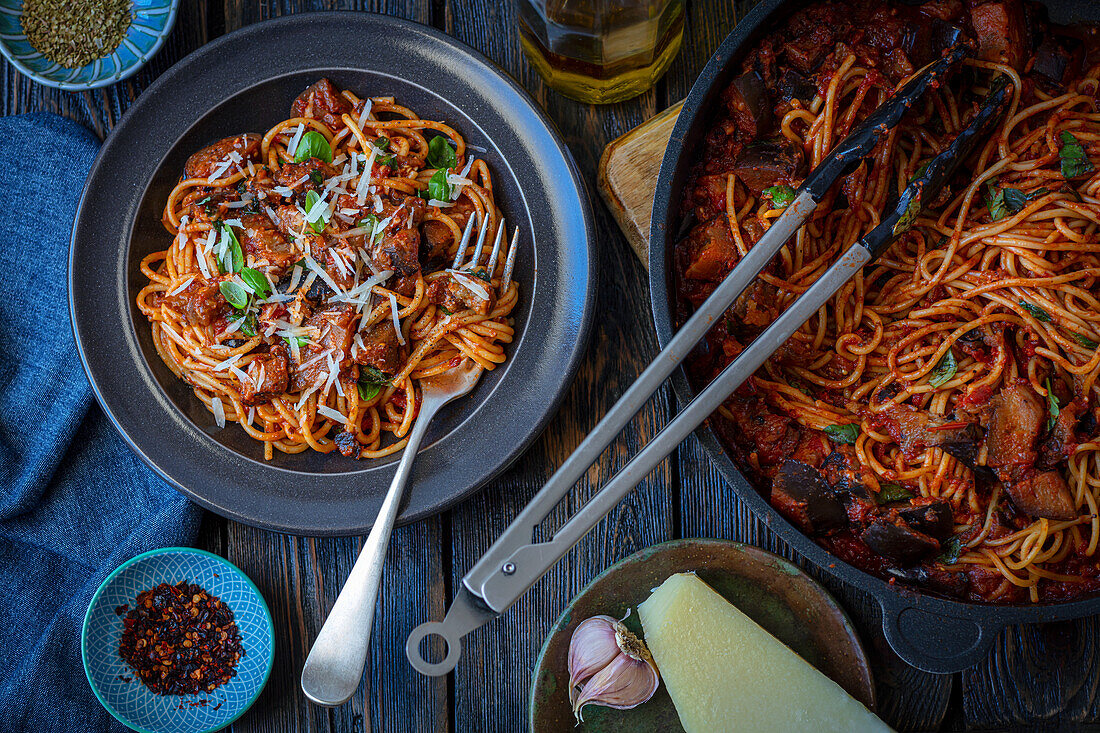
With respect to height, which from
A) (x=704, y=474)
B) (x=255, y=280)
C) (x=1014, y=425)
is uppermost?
(x=1014, y=425)

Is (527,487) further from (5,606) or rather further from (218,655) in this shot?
(5,606)

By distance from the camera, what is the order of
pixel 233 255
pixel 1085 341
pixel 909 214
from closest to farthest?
1. pixel 909 214
2. pixel 1085 341
3. pixel 233 255

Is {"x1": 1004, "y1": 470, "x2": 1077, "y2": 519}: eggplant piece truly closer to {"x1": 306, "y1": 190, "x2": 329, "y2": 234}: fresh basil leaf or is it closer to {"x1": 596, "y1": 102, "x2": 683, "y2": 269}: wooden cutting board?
{"x1": 596, "y1": 102, "x2": 683, "y2": 269}: wooden cutting board

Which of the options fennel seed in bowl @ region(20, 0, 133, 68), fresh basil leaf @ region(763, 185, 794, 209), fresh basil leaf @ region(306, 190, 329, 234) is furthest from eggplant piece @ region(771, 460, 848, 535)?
fennel seed in bowl @ region(20, 0, 133, 68)

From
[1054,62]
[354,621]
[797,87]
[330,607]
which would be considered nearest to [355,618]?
[354,621]

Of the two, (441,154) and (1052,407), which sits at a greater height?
(441,154)

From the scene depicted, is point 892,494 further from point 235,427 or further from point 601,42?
point 235,427

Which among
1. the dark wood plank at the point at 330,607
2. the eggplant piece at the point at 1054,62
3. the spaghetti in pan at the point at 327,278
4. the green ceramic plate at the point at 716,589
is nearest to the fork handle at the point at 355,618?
the spaghetti in pan at the point at 327,278
